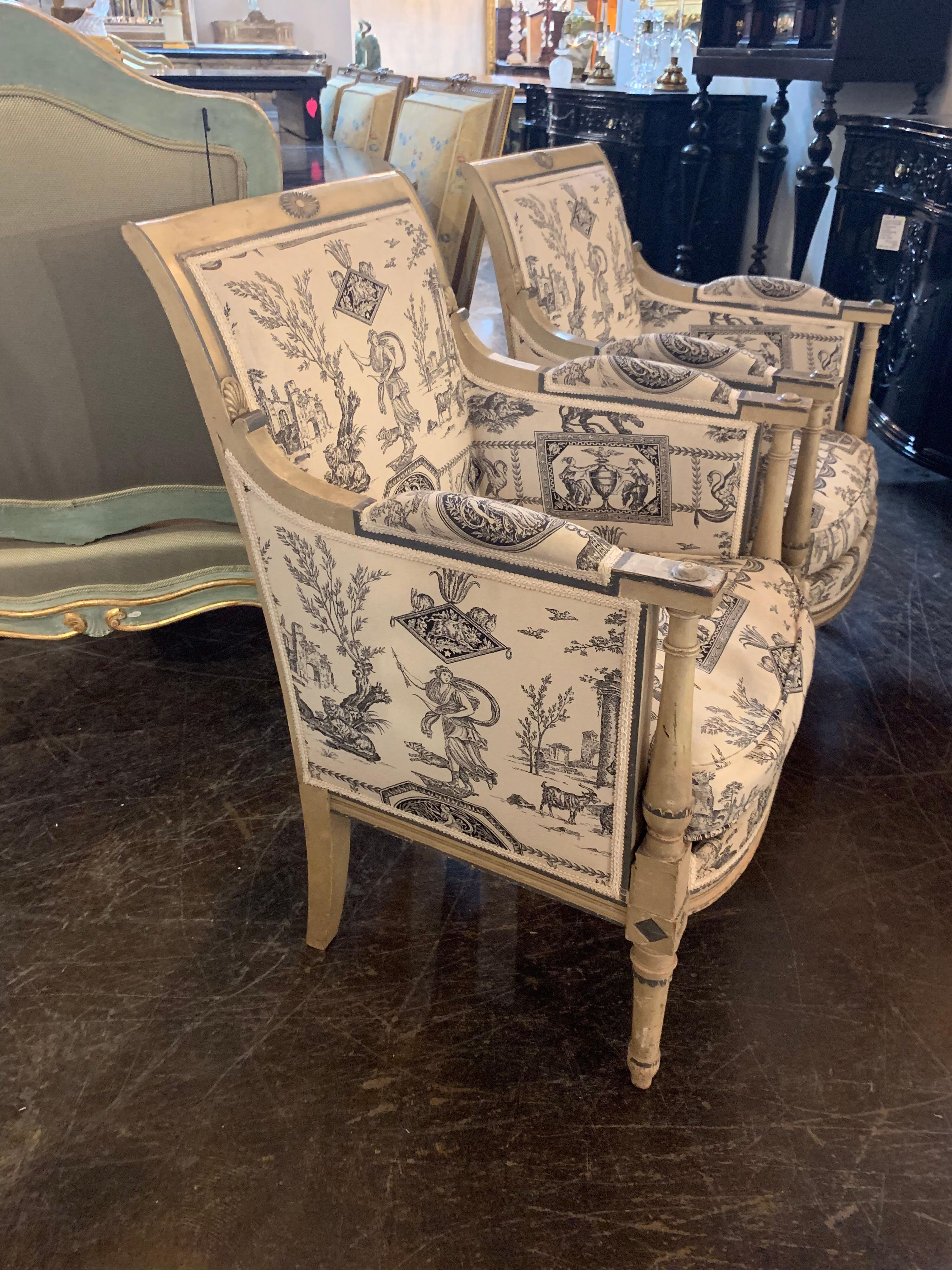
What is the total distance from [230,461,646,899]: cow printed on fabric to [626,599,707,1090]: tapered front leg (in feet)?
0.10

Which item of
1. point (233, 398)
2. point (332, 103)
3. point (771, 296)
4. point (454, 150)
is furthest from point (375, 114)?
point (233, 398)

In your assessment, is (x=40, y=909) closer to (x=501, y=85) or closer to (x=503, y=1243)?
(x=503, y=1243)

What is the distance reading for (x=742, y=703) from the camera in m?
1.11

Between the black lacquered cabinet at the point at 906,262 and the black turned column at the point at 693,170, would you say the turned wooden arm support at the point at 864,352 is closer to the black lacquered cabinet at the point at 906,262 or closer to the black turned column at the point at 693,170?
the black lacquered cabinet at the point at 906,262

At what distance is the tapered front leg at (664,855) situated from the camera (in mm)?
896

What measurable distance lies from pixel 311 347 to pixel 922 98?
8.93 ft

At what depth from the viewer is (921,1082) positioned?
1162mm

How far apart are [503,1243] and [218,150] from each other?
1.32 metres

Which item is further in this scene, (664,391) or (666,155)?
(666,155)

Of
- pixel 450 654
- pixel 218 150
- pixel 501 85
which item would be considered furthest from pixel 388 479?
pixel 501 85

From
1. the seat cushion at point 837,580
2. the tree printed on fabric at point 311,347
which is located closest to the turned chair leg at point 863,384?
the seat cushion at point 837,580

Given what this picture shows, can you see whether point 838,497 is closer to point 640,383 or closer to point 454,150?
point 640,383

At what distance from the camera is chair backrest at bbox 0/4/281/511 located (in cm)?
112

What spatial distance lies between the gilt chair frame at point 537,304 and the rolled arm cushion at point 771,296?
0.5 inches
